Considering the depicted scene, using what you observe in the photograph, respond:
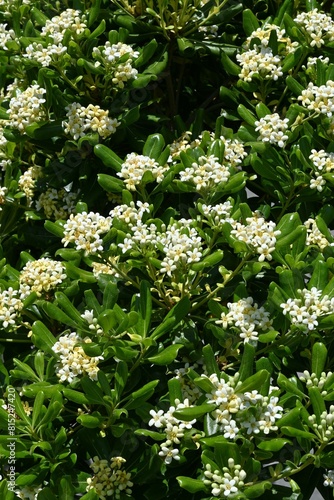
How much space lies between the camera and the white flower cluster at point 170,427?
9.58 ft

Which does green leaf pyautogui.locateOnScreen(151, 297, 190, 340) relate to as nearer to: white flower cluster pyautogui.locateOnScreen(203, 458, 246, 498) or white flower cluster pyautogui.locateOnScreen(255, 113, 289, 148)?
white flower cluster pyautogui.locateOnScreen(203, 458, 246, 498)

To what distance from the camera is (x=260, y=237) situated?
117 inches

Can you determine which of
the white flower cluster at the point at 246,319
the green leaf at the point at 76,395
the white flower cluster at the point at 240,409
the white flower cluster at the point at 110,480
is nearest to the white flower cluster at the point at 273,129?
the white flower cluster at the point at 246,319

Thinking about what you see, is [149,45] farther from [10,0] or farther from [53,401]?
[53,401]

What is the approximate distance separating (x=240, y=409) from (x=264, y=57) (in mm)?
1330

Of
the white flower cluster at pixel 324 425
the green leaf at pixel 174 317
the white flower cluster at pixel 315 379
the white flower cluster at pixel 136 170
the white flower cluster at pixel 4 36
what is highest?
the white flower cluster at pixel 4 36

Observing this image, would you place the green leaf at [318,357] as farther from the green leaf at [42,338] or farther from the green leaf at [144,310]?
the green leaf at [42,338]

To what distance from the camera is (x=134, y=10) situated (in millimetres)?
3574

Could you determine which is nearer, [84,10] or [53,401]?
[53,401]

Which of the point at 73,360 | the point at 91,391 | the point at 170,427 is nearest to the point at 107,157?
the point at 73,360

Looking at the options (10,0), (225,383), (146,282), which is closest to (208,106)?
(10,0)

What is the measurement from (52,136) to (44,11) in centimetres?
69
